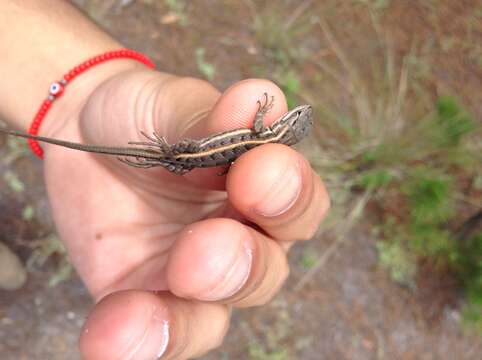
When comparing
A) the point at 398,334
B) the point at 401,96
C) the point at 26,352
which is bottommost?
the point at 398,334

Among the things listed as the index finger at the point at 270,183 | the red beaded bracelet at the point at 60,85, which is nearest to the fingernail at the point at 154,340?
the index finger at the point at 270,183

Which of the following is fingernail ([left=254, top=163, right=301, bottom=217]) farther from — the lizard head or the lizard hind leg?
the lizard hind leg

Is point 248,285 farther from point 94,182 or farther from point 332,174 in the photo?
point 332,174

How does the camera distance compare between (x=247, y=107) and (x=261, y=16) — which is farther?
(x=261, y=16)

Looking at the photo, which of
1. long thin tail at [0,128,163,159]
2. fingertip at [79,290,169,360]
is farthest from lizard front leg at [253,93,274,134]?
fingertip at [79,290,169,360]

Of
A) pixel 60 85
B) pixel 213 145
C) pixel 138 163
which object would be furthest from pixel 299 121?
pixel 60 85

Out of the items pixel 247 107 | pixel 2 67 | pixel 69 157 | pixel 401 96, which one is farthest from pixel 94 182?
pixel 401 96

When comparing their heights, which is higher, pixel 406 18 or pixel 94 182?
pixel 94 182
